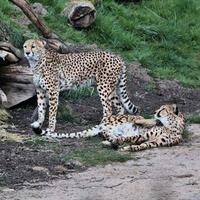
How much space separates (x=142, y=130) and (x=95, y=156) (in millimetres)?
1161

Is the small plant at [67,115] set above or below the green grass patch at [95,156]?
below

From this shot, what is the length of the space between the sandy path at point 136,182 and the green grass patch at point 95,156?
15 centimetres

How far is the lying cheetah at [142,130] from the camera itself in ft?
29.0

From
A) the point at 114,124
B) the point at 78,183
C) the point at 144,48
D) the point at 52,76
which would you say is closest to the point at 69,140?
the point at 114,124

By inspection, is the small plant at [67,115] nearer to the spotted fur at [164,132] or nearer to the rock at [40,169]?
the spotted fur at [164,132]

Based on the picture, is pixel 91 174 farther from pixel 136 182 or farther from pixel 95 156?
pixel 95 156

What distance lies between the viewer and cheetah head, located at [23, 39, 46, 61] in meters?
9.97

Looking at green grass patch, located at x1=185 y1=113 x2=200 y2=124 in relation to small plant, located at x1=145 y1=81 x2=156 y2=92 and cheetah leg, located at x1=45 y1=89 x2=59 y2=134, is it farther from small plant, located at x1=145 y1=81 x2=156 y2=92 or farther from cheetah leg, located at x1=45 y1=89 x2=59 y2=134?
small plant, located at x1=145 y1=81 x2=156 y2=92

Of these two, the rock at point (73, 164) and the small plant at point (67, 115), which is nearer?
the rock at point (73, 164)

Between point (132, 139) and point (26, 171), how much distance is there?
184cm

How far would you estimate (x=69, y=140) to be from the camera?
9.14 meters

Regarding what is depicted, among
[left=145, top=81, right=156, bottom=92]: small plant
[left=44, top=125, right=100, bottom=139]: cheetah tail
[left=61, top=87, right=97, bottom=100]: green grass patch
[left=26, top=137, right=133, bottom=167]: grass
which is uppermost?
[left=26, top=137, right=133, bottom=167]: grass

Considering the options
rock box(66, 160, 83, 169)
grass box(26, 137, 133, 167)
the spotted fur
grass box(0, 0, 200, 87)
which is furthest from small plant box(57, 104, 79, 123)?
rock box(66, 160, 83, 169)

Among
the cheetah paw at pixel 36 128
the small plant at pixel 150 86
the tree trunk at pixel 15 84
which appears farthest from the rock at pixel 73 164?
the small plant at pixel 150 86
